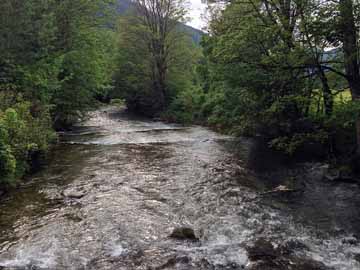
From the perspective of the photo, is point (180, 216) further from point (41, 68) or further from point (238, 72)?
point (41, 68)

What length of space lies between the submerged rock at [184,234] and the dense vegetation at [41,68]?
219 inches

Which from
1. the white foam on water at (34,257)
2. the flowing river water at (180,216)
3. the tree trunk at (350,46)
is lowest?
the white foam on water at (34,257)

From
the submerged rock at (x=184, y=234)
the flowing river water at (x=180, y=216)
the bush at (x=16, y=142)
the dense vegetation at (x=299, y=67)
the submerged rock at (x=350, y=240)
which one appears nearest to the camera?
the flowing river water at (x=180, y=216)

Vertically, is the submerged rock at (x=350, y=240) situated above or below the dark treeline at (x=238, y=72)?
below

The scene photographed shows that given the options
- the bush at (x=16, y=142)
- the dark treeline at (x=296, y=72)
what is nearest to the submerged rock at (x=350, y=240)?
the dark treeline at (x=296, y=72)

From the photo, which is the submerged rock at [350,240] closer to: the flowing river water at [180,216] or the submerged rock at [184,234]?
the flowing river water at [180,216]

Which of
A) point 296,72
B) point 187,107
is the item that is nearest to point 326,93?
point 296,72

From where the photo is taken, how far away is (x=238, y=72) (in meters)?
→ 15.3

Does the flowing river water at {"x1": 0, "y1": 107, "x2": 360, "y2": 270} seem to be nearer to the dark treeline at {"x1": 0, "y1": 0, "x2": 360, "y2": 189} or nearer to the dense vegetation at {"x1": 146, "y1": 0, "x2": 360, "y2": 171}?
the dark treeline at {"x1": 0, "y1": 0, "x2": 360, "y2": 189}

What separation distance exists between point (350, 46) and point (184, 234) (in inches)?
293

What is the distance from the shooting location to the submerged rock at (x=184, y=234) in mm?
7062

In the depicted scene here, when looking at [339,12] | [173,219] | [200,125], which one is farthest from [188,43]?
[173,219]

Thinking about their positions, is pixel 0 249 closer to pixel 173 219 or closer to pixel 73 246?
pixel 73 246

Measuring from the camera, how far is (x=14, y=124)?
448 inches
